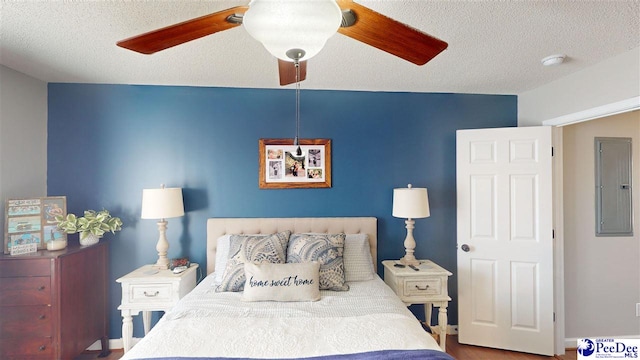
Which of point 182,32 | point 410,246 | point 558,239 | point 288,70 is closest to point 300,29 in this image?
point 182,32

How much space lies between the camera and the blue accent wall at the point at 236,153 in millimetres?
2648

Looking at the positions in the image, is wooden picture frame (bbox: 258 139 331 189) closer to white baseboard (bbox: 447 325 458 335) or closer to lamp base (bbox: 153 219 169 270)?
lamp base (bbox: 153 219 169 270)

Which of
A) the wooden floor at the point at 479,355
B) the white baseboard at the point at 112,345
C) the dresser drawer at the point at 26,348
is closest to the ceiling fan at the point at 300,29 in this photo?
the dresser drawer at the point at 26,348

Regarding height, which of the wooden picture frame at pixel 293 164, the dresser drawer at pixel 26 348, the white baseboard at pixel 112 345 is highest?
the wooden picture frame at pixel 293 164

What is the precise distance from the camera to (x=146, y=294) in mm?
2293

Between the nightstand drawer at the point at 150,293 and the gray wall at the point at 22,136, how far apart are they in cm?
112

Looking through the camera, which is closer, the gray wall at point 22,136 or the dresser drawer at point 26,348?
the dresser drawer at point 26,348

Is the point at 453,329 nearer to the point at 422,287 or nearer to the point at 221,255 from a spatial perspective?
the point at 422,287

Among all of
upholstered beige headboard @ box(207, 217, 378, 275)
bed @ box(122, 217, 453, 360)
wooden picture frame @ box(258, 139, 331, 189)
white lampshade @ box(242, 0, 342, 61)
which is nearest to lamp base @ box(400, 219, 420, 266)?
upholstered beige headboard @ box(207, 217, 378, 275)

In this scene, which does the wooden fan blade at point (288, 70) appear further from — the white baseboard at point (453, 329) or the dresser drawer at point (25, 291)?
the white baseboard at point (453, 329)

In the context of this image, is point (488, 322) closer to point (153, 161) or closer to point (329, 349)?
point (329, 349)

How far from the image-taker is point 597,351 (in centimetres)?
144

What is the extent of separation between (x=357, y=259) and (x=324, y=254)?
A: 0.34 m

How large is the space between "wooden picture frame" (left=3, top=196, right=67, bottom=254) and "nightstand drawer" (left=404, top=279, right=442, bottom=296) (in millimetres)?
2858
